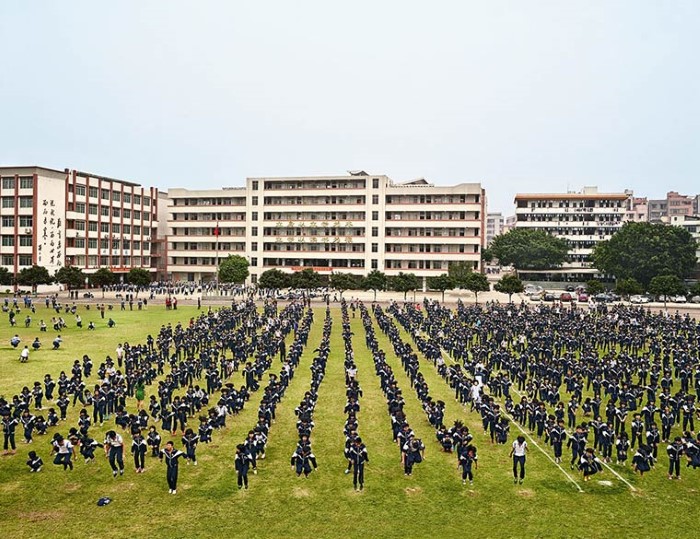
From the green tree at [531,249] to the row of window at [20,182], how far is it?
226 ft

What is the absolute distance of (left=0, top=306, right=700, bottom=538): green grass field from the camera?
11828 millimetres

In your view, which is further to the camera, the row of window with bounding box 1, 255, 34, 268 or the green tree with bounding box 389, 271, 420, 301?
the row of window with bounding box 1, 255, 34, 268

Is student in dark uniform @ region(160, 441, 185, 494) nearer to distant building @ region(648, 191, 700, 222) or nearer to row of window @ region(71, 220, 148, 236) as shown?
row of window @ region(71, 220, 148, 236)

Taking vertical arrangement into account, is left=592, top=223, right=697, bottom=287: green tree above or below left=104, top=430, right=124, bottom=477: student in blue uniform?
above

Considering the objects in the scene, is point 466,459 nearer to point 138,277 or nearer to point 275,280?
point 275,280

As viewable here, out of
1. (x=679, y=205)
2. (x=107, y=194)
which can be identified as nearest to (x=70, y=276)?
(x=107, y=194)

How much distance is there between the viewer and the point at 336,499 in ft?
43.3

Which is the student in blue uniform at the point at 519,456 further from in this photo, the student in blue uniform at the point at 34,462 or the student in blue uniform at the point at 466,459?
the student in blue uniform at the point at 34,462

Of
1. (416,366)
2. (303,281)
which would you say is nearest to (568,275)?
(303,281)

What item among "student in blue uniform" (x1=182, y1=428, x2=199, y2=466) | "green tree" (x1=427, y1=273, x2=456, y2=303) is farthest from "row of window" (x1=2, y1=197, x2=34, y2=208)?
"student in blue uniform" (x1=182, y1=428, x2=199, y2=466)

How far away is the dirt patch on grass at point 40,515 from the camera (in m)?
12.1

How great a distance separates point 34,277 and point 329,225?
128 ft

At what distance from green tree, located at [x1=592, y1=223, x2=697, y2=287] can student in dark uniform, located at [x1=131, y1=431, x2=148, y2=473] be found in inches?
2809

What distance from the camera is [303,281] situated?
70000 millimetres
